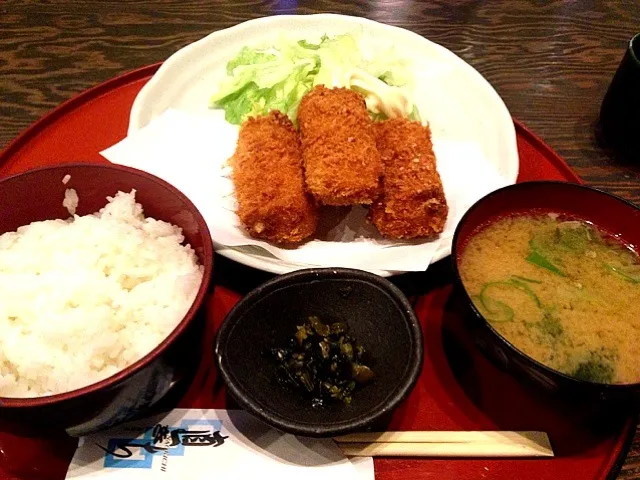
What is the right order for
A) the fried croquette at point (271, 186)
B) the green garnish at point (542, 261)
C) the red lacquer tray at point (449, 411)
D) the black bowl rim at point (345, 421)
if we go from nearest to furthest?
the black bowl rim at point (345, 421) → the red lacquer tray at point (449, 411) → the green garnish at point (542, 261) → the fried croquette at point (271, 186)

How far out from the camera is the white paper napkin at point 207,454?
1522mm

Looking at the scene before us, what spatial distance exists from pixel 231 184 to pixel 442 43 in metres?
1.92

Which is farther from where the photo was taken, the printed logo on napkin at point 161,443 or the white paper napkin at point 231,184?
the white paper napkin at point 231,184

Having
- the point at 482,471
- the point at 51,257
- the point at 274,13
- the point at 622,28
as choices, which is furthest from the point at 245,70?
the point at 622,28

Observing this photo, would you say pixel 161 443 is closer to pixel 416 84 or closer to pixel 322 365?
pixel 322 365

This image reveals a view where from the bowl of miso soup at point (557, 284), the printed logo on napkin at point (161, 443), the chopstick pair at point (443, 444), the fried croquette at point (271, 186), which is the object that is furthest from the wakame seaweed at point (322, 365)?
the fried croquette at point (271, 186)

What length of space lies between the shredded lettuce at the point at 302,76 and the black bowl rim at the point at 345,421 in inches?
42.4

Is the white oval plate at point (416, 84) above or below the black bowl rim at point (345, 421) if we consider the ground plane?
above

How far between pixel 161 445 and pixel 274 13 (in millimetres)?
2938

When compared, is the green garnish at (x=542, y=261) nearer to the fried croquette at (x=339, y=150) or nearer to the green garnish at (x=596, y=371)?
the green garnish at (x=596, y=371)

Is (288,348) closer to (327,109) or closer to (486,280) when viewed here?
(486,280)

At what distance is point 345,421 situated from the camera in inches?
59.0

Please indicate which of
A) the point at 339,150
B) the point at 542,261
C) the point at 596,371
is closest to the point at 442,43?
the point at 339,150

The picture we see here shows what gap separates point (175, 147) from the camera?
239 centimetres
